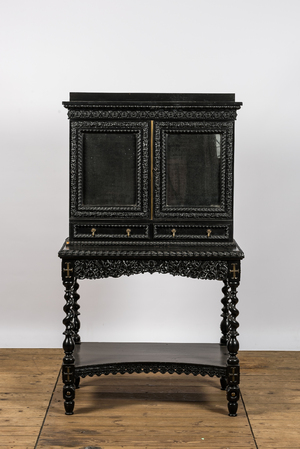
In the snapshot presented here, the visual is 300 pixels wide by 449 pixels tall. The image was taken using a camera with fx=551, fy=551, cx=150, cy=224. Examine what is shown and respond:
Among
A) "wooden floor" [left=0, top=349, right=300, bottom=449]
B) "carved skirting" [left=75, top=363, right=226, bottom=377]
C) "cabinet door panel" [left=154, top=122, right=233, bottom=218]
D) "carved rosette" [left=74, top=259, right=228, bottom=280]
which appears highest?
"cabinet door panel" [left=154, top=122, right=233, bottom=218]

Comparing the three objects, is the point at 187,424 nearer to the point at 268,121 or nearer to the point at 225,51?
the point at 268,121

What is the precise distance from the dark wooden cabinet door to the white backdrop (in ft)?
3.61

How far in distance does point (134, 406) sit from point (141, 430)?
30cm

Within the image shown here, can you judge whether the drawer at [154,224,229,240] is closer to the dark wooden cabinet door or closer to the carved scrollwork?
the dark wooden cabinet door

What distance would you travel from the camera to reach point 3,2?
4395mm

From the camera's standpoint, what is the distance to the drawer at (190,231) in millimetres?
3471

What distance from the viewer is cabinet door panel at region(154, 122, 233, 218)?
135 inches

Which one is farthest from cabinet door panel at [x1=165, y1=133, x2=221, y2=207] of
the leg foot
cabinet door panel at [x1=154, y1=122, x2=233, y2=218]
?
the leg foot

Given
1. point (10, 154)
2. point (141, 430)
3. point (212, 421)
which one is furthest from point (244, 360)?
point (10, 154)

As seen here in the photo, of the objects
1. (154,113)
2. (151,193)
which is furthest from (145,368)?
(154,113)

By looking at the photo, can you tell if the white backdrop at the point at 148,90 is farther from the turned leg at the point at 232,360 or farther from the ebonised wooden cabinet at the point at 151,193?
the turned leg at the point at 232,360

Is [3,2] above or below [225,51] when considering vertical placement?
above

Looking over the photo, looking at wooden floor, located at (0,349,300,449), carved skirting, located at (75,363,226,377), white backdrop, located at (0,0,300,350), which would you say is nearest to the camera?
wooden floor, located at (0,349,300,449)

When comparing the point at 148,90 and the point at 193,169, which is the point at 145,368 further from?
the point at 148,90
